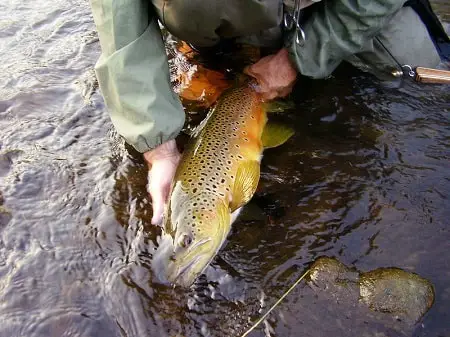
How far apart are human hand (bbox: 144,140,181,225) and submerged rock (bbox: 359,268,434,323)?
908mm

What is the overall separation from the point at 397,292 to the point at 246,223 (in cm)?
71

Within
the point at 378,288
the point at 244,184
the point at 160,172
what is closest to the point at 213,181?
the point at 244,184

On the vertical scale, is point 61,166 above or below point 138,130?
below

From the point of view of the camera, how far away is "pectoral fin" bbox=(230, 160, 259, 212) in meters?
2.25

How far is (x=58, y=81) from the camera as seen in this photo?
3488mm

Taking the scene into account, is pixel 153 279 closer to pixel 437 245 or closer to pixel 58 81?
pixel 437 245

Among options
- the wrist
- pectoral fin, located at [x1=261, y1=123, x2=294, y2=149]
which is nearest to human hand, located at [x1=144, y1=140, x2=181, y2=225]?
the wrist

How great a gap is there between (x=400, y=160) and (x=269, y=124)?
735mm

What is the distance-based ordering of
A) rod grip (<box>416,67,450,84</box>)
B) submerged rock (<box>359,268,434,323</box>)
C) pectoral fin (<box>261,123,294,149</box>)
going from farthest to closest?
rod grip (<box>416,67,450,84</box>) < pectoral fin (<box>261,123,294,149</box>) < submerged rock (<box>359,268,434,323</box>)

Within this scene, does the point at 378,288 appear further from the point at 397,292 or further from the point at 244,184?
the point at 244,184

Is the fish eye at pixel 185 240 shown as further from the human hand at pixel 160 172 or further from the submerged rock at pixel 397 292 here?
the submerged rock at pixel 397 292

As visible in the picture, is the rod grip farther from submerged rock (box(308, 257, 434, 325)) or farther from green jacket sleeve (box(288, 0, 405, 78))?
submerged rock (box(308, 257, 434, 325))

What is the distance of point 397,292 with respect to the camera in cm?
187

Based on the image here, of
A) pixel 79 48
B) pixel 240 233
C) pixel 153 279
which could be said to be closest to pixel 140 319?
pixel 153 279
